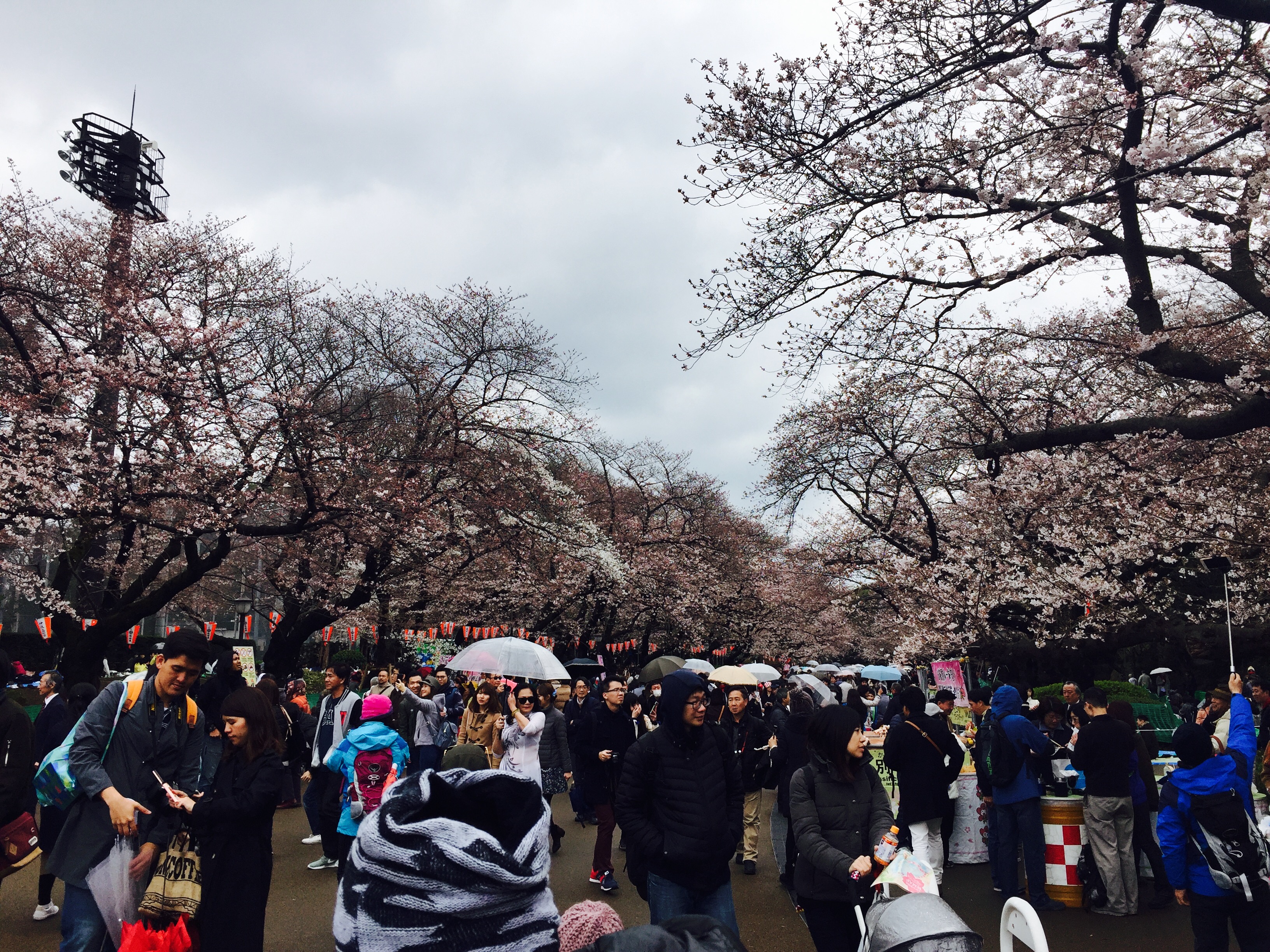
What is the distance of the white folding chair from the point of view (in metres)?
2.36

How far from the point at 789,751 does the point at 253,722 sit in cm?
586

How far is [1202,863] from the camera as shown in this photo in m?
4.55

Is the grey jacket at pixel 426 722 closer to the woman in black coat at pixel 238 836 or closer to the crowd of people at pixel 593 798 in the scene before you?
the crowd of people at pixel 593 798

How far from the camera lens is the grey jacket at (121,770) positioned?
403cm

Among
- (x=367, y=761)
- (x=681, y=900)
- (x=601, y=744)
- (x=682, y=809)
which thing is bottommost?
(x=681, y=900)

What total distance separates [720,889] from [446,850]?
2.99 metres

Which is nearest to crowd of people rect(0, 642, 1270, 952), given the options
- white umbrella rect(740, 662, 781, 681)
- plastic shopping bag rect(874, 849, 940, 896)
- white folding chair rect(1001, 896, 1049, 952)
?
plastic shopping bag rect(874, 849, 940, 896)

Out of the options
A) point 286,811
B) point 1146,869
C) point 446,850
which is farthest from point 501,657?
point 446,850

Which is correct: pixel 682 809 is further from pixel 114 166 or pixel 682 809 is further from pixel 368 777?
pixel 114 166

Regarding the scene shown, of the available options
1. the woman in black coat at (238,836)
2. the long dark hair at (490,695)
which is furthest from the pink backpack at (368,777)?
the long dark hair at (490,695)

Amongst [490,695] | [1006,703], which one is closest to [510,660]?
[490,695]

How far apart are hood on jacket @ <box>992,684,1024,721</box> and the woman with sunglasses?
412 cm

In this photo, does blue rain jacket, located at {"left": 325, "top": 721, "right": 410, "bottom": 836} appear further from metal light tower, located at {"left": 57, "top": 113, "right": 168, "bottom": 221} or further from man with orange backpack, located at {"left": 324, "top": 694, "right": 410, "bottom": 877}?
metal light tower, located at {"left": 57, "top": 113, "right": 168, "bottom": 221}

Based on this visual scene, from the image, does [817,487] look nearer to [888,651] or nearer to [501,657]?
[501,657]
